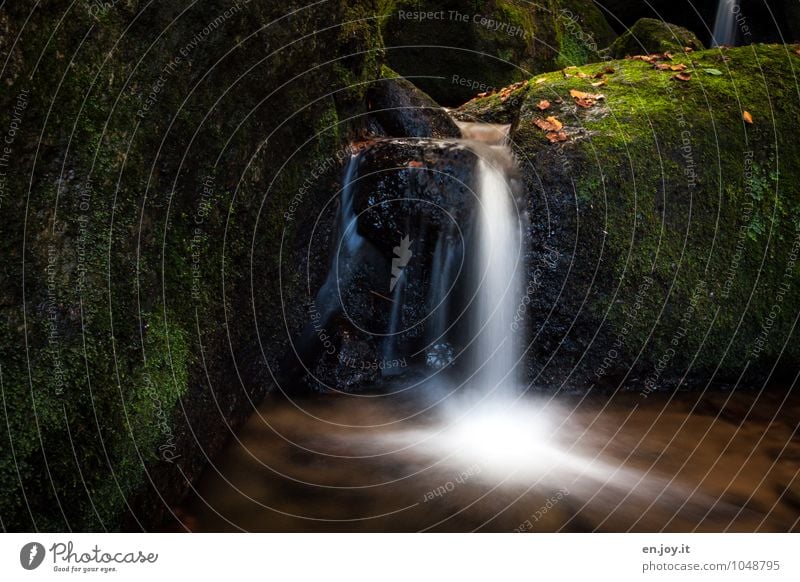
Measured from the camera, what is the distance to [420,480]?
3.31 metres

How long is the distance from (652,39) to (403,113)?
5897 mm

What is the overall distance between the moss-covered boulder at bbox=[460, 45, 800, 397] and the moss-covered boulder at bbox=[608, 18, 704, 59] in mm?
4495

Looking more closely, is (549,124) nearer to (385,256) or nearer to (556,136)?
(556,136)

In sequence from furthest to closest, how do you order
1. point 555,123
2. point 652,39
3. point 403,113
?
point 652,39 < point 403,113 < point 555,123

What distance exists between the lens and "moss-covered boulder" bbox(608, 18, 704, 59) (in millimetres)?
8711

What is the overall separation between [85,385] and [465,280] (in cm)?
320

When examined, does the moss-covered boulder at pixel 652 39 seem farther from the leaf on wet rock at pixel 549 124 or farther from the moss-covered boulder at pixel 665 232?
the leaf on wet rock at pixel 549 124

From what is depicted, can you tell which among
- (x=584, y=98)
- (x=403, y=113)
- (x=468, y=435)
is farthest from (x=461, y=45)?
(x=468, y=435)

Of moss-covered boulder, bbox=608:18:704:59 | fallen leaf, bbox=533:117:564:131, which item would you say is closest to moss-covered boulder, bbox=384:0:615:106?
moss-covered boulder, bbox=608:18:704:59

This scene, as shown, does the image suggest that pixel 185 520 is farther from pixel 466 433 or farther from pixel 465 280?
pixel 465 280

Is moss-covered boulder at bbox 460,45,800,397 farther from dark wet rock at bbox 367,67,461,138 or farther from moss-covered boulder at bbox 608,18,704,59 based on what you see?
moss-covered boulder at bbox 608,18,704,59

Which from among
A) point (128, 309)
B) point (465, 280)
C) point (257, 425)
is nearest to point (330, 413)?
point (257, 425)

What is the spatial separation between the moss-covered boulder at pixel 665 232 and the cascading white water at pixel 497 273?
0.17 meters

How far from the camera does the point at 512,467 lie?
11.4ft
